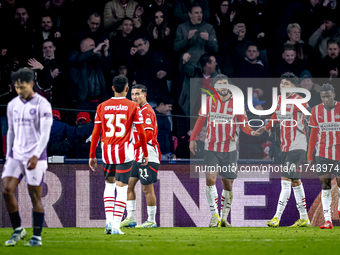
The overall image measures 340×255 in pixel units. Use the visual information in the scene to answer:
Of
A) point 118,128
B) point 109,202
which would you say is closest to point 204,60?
point 118,128

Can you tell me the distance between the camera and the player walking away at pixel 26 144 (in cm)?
446

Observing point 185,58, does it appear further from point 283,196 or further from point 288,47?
point 283,196

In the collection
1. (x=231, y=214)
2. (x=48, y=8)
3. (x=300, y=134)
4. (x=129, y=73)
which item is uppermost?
(x=48, y=8)

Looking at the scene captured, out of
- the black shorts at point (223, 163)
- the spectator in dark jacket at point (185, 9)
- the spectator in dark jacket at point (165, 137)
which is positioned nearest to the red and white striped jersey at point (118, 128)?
the black shorts at point (223, 163)

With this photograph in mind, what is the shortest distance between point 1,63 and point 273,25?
6210 mm

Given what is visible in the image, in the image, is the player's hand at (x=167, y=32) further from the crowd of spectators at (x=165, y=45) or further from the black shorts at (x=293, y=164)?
the black shorts at (x=293, y=164)

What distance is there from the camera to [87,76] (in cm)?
933

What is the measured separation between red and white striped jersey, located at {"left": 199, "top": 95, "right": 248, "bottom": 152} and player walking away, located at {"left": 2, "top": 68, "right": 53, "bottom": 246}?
12.1 feet

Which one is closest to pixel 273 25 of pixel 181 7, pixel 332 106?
pixel 181 7

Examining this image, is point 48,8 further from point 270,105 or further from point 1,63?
point 270,105

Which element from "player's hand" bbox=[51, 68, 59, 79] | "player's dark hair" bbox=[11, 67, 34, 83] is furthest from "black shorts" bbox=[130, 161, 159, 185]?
"player's dark hair" bbox=[11, 67, 34, 83]

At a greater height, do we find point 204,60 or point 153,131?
point 204,60

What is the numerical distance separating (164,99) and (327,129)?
342 cm

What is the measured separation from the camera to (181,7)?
1073 cm
